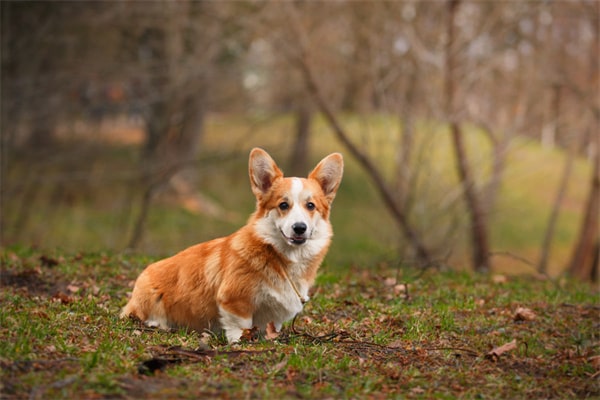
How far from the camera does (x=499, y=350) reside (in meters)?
5.95

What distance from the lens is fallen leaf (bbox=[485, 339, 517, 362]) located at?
5.86 meters

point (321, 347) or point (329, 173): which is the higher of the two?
point (329, 173)

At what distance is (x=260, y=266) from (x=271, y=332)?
582 mm

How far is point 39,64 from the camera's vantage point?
1852cm

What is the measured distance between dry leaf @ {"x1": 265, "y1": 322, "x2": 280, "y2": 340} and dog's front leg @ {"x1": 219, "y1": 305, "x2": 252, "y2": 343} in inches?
8.8

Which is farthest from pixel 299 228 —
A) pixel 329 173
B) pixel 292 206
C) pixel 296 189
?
pixel 329 173

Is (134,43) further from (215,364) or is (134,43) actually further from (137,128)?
(215,364)

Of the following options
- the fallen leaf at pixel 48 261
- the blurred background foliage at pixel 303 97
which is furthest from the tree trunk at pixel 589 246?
the fallen leaf at pixel 48 261

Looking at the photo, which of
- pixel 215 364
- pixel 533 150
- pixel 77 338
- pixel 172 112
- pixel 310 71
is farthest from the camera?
pixel 533 150

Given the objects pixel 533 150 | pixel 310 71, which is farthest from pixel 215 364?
pixel 533 150

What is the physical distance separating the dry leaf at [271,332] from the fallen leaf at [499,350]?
1720mm

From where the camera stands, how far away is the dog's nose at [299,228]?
567 cm

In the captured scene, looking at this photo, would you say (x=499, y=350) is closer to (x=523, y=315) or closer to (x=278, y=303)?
(x=523, y=315)

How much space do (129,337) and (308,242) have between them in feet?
5.29
